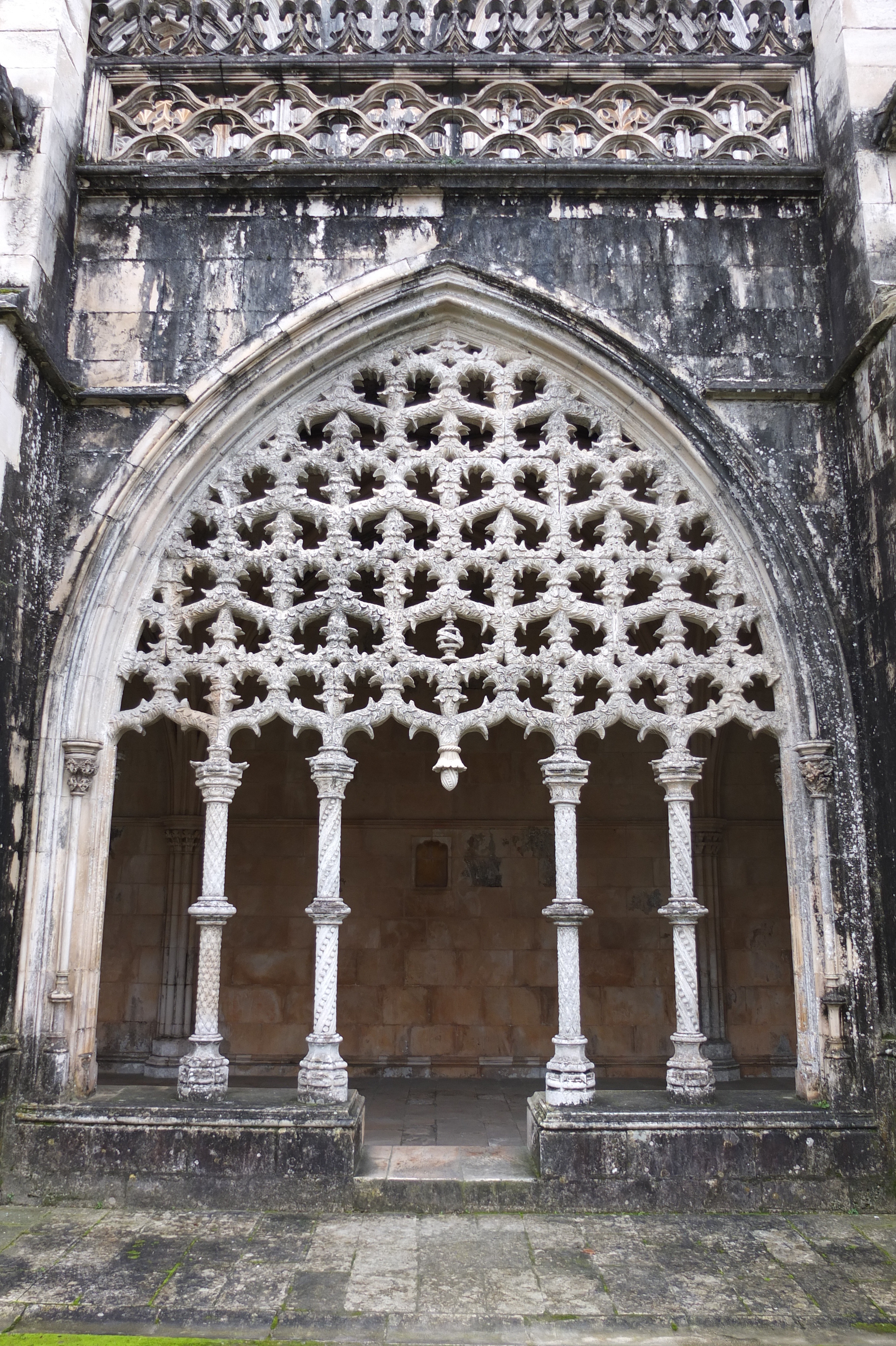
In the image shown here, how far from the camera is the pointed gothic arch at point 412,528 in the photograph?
5441 mm

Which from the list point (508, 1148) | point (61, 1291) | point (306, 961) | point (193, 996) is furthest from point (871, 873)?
point (193, 996)

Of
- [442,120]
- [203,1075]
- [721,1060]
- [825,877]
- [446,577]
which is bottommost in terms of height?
[721,1060]

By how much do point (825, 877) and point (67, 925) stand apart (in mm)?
4100

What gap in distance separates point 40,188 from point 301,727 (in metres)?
3.42

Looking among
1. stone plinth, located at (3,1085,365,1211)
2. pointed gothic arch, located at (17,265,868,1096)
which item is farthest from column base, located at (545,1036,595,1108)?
pointed gothic arch, located at (17,265,868,1096)

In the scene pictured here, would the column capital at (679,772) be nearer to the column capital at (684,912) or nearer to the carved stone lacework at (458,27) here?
the column capital at (684,912)

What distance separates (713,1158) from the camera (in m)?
5.03

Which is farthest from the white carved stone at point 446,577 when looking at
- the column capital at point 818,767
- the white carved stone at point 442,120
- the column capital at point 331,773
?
the white carved stone at point 442,120

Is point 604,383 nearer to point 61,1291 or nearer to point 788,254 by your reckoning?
point 788,254

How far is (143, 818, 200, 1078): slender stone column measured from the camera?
800cm

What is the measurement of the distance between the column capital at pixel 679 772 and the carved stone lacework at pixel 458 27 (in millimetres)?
4538

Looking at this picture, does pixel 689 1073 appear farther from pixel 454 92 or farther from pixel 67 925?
pixel 454 92

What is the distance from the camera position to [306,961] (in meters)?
8.45

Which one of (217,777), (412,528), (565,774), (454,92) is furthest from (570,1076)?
(454,92)
